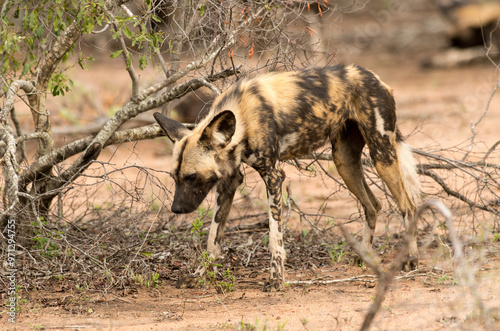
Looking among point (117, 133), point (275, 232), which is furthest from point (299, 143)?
point (117, 133)

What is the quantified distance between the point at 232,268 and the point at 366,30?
13.5m

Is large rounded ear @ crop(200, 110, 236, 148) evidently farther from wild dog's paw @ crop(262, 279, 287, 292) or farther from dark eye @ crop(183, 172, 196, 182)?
wild dog's paw @ crop(262, 279, 287, 292)

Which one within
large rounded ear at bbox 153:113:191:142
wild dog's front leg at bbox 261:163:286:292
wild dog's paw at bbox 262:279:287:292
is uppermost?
large rounded ear at bbox 153:113:191:142

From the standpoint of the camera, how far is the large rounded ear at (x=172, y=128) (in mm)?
3572

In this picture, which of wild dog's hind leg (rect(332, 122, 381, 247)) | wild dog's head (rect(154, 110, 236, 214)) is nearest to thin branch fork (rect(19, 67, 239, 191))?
wild dog's head (rect(154, 110, 236, 214))

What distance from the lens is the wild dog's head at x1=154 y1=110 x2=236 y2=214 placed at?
3.37 meters

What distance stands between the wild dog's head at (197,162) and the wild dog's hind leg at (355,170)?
1052mm

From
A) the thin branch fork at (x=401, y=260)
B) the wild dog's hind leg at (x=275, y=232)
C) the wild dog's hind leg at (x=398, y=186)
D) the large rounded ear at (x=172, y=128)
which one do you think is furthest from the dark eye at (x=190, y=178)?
the thin branch fork at (x=401, y=260)

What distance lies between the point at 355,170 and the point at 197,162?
1.33m

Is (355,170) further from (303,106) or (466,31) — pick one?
(466,31)

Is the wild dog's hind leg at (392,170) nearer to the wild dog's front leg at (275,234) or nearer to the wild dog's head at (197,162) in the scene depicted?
the wild dog's front leg at (275,234)

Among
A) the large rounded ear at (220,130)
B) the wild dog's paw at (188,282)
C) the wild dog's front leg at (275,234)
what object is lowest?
the wild dog's paw at (188,282)

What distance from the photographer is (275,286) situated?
3.51 metres

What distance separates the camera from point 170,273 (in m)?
3.88
